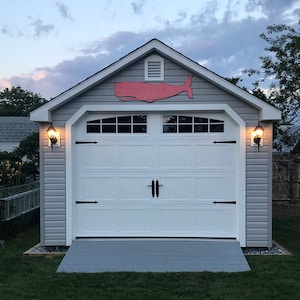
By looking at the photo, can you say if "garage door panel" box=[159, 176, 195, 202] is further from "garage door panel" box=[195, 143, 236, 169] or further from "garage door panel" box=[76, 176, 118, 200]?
"garage door panel" box=[76, 176, 118, 200]

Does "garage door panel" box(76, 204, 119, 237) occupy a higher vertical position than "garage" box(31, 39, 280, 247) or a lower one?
lower

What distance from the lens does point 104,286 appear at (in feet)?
16.4

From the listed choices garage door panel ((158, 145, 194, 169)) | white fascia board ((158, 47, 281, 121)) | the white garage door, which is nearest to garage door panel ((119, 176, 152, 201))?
the white garage door

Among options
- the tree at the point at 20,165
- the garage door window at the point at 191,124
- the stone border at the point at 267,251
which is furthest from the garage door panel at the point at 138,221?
the tree at the point at 20,165

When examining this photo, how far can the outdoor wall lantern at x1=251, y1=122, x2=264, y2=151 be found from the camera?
673 centimetres

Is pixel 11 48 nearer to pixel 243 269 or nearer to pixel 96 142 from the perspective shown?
pixel 96 142

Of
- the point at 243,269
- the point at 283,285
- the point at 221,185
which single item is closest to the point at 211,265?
the point at 243,269

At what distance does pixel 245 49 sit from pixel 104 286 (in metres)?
13.1

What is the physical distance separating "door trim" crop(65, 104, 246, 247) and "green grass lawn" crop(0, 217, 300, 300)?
771 mm

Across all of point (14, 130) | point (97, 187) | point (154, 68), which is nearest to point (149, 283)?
point (97, 187)

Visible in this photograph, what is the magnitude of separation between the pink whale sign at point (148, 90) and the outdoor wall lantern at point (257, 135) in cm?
130

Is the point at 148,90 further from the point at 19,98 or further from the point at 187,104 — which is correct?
the point at 19,98

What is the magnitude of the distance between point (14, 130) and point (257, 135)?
59.2 feet

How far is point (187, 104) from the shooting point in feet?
22.7
